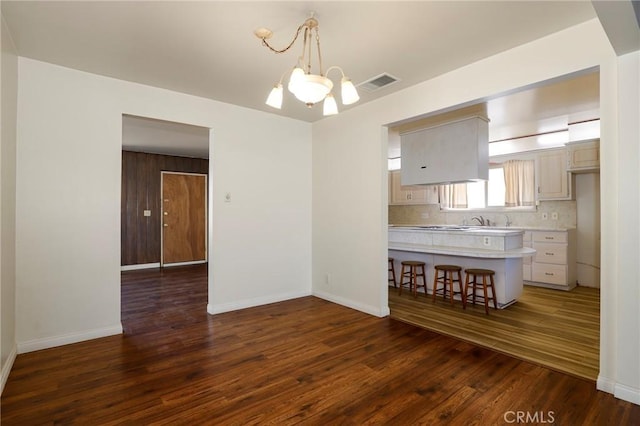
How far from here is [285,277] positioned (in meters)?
4.66

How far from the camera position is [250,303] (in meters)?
4.28

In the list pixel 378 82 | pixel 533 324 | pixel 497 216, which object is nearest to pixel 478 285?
pixel 533 324

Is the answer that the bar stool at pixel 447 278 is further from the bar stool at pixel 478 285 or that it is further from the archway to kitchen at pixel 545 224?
the archway to kitchen at pixel 545 224

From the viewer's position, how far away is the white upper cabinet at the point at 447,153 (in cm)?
429

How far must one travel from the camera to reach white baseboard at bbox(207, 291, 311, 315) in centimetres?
400

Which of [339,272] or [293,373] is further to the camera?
[339,272]

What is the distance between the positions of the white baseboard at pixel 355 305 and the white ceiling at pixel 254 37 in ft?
8.74

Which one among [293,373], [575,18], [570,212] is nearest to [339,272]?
[293,373]

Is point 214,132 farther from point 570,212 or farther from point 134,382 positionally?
point 570,212

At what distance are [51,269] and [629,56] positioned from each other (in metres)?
4.95

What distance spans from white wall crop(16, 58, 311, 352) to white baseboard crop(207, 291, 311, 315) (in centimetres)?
2

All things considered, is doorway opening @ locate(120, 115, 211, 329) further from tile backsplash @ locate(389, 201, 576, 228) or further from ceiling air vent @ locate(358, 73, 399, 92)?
tile backsplash @ locate(389, 201, 576, 228)

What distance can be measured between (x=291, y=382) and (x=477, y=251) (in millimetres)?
2984

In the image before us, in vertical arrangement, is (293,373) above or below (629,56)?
below
